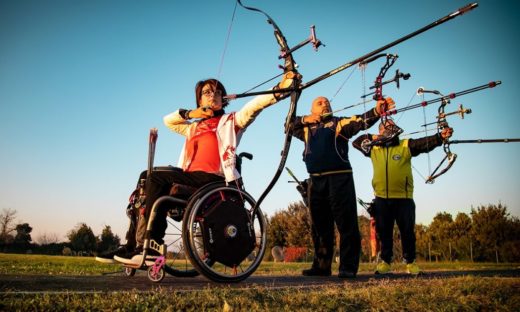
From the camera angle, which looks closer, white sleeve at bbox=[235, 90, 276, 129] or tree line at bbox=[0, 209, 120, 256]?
white sleeve at bbox=[235, 90, 276, 129]

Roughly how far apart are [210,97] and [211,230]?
1.73m

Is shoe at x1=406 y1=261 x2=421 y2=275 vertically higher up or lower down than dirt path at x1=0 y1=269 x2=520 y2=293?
lower down

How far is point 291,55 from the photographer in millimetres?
3748

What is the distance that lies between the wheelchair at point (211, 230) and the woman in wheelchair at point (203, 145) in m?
0.10

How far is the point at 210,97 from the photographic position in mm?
4570

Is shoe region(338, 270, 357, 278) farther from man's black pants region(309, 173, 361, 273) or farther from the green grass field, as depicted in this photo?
the green grass field

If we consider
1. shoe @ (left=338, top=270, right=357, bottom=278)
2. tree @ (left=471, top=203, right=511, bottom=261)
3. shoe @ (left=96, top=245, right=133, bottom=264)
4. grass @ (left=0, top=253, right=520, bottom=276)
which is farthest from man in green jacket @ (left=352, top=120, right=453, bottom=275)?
tree @ (left=471, top=203, right=511, bottom=261)

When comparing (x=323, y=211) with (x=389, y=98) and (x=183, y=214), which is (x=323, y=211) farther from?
(x=183, y=214)

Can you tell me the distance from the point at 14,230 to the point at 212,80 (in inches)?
1899

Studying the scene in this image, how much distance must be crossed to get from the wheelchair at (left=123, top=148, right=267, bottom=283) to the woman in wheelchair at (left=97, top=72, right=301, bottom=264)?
3.8 inches

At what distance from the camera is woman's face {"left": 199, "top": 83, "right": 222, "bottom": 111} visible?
4479 mm

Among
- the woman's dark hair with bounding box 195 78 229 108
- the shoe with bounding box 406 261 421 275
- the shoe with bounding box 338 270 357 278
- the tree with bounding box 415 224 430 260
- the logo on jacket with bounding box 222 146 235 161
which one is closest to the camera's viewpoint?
the logo on jacket with bounding box 222 146 235 161

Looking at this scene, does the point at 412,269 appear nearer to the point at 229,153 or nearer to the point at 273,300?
the point at 229,153

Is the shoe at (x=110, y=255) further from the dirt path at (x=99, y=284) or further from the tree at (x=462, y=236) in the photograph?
the tree at (x=462, y=236)
